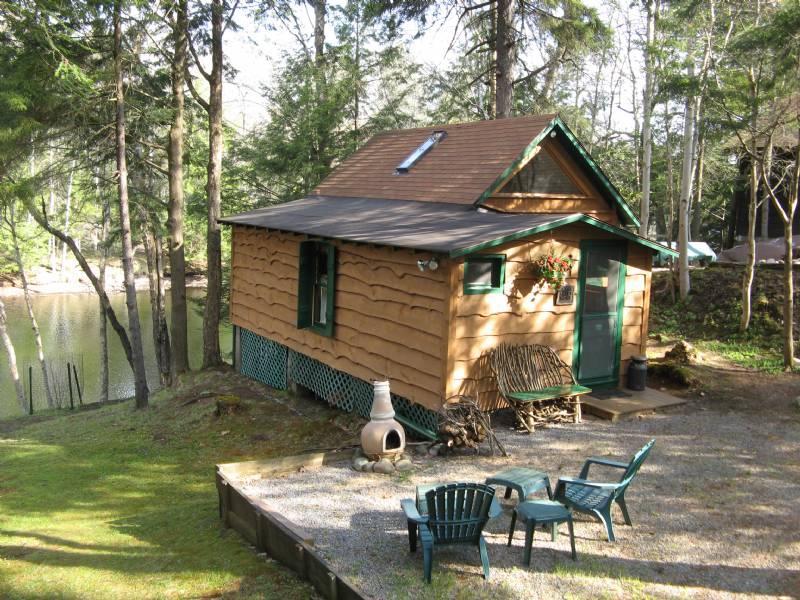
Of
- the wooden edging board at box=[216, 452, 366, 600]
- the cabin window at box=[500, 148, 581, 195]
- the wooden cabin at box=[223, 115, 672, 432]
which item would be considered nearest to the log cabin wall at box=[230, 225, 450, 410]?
the wooden cabin at box=[223, 115, 672, 432]

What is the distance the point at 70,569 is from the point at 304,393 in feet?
20.6

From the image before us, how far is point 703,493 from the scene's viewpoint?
6945mm

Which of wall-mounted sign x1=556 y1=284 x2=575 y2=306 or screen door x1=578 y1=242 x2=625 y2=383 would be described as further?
screen door x1=578 y1=242 x2=625 y2=383

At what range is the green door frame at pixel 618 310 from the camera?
9805mm

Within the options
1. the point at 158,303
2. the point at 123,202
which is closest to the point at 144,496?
the point at 123,202

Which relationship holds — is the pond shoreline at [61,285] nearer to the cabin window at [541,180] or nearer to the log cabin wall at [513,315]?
the cabin window at [541,180]

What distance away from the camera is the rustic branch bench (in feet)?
28.7

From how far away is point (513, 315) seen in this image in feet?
29.8

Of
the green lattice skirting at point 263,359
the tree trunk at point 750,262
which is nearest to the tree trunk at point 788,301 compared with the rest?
the tree trunk at point 750,262

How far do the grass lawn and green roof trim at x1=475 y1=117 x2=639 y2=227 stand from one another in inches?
178

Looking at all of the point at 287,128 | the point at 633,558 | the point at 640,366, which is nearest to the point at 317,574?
the point at 633,558

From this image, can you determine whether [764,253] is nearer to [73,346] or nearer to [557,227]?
[557,227]

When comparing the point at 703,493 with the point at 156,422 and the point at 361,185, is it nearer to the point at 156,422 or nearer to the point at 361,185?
the point at 361,185

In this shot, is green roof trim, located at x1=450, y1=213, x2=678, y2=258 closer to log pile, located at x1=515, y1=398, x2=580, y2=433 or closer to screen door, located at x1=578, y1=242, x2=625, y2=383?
screen door, located at x1=578, y1=242, x2=625, y2=383
